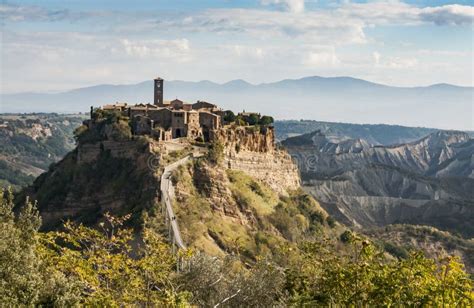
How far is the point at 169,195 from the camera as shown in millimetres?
58438

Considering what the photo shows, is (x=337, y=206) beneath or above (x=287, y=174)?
beneath

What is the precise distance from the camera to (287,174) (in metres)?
87.1

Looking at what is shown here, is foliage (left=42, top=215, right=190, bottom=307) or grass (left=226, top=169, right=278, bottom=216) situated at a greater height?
foliage (left=42, top=215, right=190, bottom=307)

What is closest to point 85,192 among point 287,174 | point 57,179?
point 57,179

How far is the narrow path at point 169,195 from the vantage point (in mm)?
52719

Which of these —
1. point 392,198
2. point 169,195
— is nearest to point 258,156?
point 169,195

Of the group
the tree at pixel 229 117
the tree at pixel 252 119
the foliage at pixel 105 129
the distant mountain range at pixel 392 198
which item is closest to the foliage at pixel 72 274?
the foliage at pixel 105 129

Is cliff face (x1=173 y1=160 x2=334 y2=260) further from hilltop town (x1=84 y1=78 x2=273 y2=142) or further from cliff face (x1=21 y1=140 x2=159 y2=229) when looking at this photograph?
hilltop town (x1=84 y1=78 x2=273 y2=142)

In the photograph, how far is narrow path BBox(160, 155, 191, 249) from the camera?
5272 cm

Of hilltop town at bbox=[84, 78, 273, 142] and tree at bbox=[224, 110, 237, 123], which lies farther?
tree at bbox=[224, 110, 237, 123]

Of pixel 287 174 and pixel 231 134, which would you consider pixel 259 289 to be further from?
pixel 287 174

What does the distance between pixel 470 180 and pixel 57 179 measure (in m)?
149

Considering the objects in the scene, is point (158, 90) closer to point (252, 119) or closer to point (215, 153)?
point (252, 119)

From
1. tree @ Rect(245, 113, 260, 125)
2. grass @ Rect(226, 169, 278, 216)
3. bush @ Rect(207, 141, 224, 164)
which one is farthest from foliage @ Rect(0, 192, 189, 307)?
tree @ Rect(245, 113, 260, 125)
